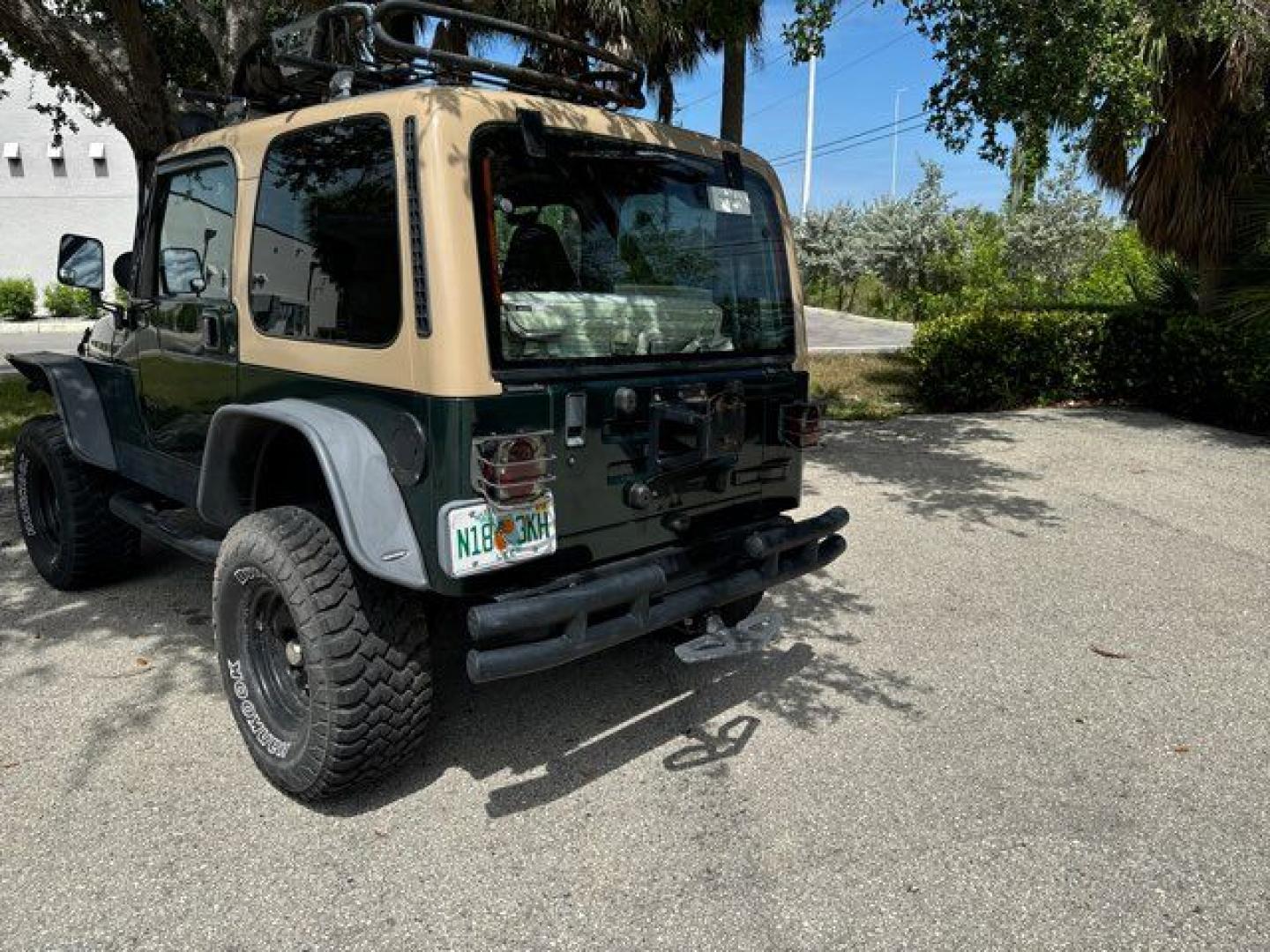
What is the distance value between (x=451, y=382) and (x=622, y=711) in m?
1.63

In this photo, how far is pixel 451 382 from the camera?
240 cm

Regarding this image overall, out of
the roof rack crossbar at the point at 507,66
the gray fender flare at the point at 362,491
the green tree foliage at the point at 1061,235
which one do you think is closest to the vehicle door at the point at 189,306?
the gray fender flare at the point at 362,491

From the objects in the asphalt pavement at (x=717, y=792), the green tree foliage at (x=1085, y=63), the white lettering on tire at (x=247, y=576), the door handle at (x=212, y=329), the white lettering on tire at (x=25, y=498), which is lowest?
the asphalt pavement at (x=717, y=792)

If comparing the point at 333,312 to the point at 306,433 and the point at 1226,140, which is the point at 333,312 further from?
the point at 1226,140

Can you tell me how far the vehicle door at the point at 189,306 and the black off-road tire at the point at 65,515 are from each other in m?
0.77

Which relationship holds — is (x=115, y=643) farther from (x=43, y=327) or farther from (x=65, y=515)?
(x=43, y=327)

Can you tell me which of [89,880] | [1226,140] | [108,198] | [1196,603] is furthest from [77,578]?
[108,198]

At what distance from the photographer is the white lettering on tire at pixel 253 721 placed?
2.81 meters

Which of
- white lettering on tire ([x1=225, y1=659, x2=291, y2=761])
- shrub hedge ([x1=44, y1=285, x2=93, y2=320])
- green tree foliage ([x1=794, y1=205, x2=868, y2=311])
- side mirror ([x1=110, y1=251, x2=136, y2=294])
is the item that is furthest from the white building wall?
white lettering on tire ([x1=225, y1=659, x2=291, y2=761])

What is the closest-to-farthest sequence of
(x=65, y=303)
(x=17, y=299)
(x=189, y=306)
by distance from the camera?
(x=189, y=306)
(x=17, y=299)
(x=65, y=303)

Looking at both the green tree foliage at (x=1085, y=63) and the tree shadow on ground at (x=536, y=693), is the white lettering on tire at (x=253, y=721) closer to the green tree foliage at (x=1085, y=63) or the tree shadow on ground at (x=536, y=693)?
the tree shadow on ground at (x=536, y=693)

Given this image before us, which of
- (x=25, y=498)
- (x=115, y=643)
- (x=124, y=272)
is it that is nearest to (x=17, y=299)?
(x=25, y=498)

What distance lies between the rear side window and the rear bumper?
2.93 feet

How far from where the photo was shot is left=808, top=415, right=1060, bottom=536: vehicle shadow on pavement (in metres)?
6.34
